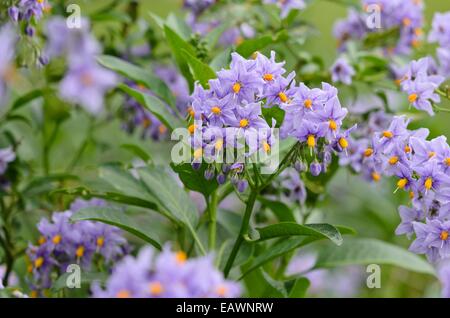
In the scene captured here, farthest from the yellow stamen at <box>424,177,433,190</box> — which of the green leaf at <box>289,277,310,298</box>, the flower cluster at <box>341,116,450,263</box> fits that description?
the green leaf at <box>289,277,310,298</box>

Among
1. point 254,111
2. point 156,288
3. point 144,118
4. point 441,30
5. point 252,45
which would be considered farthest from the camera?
point 144,118

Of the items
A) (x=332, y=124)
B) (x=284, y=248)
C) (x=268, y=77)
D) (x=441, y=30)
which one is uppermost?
(x=441, y=30)

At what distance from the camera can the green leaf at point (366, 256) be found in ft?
7.38

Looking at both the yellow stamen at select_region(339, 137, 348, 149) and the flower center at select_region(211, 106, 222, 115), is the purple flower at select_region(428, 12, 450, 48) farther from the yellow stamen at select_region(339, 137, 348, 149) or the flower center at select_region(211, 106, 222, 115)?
the flower center at select_region(211, 106, 222, 115)

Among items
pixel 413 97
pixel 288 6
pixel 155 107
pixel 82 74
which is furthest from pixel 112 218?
pixel 288 6

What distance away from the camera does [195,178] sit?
173cm

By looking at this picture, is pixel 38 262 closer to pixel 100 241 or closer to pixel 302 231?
pixel 100 241

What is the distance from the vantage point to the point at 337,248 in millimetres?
2270

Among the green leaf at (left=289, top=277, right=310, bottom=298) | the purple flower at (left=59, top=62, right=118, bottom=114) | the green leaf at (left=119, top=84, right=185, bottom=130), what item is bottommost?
the green leaf at (left=289, top=277, right=310, bottom=298)

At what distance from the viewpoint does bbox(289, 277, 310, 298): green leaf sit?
6.11 ft

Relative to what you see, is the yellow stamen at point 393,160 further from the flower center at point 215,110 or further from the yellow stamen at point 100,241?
the yellow stamen at point 100,241

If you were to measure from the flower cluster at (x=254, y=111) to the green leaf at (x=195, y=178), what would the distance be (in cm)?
14

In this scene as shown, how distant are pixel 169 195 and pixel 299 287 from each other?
15.1 inches

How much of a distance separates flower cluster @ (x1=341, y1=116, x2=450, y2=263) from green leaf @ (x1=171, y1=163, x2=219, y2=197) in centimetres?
37
